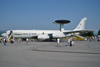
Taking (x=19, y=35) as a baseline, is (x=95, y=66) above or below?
below

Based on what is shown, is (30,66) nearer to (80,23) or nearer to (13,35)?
(13,35)

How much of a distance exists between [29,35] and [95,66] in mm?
25543

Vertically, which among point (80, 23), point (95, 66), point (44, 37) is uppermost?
point (80, 23)

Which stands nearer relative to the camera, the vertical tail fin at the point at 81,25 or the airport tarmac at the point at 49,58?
the airport tarmac at the point at 49,58

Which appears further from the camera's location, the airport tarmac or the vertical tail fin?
the vertical tail fin

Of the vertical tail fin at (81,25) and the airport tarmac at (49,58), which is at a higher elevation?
the vertical tail fin at (81,25)

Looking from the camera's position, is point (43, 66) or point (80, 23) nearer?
point (43, 66)

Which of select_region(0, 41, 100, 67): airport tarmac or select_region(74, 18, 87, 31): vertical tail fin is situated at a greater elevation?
select_region(74, 18, 87, 31): vertical tail fin

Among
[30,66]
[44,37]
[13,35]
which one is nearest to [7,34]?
[13,35]

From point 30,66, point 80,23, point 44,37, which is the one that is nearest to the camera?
point 30,66

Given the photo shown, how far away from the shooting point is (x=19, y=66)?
6020mm

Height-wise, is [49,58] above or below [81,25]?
below

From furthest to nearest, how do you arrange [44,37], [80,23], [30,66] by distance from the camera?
1. [80,23]
2. [44,37]
3. [30,66]

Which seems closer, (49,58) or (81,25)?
(49,58)
